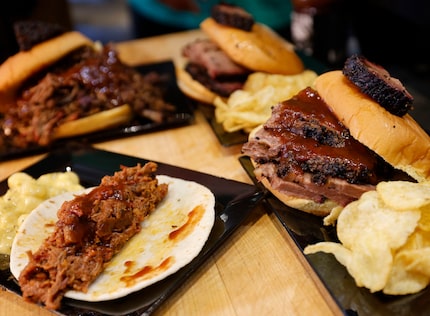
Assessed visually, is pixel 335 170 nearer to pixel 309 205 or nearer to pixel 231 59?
pixel 309 205

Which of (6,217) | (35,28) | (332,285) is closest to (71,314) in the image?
(6,217)

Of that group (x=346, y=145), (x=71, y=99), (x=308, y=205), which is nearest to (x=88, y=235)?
(x=308, y=205)

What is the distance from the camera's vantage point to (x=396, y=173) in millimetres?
2232

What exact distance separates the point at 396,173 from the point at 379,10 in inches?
185

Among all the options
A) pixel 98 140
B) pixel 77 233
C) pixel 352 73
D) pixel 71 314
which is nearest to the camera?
pixel 71 314

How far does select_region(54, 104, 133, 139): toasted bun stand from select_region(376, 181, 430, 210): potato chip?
2.05 metres

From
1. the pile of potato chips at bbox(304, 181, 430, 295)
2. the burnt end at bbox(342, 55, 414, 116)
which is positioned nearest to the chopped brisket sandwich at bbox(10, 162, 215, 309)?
the pile of potato chips at bbox(304, 181, 430, 295)

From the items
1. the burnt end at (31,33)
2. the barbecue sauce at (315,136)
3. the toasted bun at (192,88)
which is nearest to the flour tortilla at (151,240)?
the barbecue sauce at (315,136)

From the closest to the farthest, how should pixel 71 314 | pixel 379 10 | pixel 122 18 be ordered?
pixel 71 314 → pixel 379 10 → pixel 122 18

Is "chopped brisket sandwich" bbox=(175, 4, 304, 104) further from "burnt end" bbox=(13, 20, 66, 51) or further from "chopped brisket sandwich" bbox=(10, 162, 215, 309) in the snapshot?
"chopped brisket sandwich" bbox=(10, 162, 215, 309)

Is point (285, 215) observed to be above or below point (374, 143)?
below

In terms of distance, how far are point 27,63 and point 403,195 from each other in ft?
8.80

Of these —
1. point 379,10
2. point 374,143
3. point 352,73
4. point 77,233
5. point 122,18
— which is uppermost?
point 352,73

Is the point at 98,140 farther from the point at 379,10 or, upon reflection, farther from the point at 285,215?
the point at 379,10
